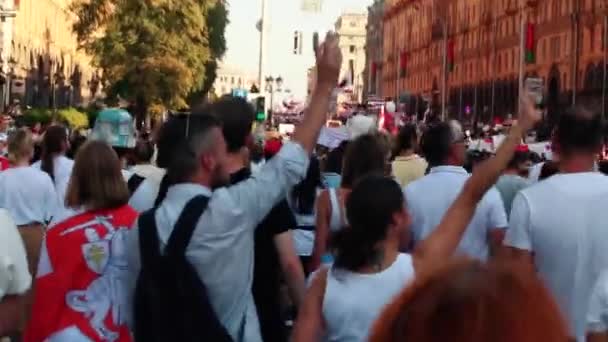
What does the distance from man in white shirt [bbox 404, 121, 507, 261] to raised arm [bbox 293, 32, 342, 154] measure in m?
2.36

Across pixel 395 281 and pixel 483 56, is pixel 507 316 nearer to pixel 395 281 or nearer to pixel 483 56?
pixel 395 281

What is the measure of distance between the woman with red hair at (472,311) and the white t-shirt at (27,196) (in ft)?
26.5

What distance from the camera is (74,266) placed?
5.79 meters

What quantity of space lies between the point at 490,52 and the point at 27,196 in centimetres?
8446

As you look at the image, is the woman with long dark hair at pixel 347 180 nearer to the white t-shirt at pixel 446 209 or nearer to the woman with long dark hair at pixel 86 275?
the white t-shirt at pixel 446 209

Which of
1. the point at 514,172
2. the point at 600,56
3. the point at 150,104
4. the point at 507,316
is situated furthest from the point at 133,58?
the point at 507,316

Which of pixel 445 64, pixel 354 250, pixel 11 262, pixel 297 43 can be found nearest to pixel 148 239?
pixel 11 262

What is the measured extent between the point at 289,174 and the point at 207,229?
349 mm

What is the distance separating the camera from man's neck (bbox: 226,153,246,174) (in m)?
5.66

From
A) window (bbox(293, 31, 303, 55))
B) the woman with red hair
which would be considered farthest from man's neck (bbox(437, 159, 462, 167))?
window (bbox(293, 31, 303, 55))

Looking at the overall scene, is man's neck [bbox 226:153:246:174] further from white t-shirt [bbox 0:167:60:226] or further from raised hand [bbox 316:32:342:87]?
white t-shirt [bbox 0:167:60:226]

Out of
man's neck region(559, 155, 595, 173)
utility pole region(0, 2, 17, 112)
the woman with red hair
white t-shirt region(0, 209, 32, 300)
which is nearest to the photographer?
the woman with red hair

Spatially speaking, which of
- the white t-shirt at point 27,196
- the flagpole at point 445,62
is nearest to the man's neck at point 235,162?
the white t-shirt at point 27,196

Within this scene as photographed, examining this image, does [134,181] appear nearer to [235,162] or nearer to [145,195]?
[145,195]
